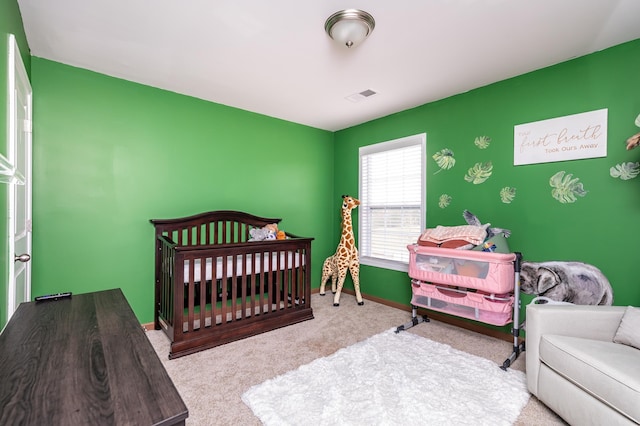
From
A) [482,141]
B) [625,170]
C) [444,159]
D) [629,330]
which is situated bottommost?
[629,330]

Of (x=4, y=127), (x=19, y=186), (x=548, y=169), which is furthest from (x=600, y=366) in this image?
(x=19, y=186)

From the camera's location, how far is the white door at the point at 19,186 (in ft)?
5.21

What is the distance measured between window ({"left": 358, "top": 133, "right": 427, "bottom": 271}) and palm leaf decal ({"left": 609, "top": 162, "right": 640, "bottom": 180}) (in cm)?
154

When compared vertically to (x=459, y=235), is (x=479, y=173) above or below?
above

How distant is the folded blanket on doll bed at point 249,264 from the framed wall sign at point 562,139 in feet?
7.48

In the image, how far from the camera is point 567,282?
239 centimetres

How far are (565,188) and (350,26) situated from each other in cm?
208

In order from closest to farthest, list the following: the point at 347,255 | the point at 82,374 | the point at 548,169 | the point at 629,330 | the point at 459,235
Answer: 1. the point at 82,374
2. the point at 629,330
3. the point at 548,169
4. the point at 459,235
5. the point at 347,255

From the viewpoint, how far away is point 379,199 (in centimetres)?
392

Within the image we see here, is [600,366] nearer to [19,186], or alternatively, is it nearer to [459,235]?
[459,235]

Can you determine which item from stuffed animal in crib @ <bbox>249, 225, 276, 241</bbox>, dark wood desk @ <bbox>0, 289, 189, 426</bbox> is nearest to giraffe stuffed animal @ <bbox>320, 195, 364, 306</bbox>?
stuffed animal in crib @ <bbox>249, 225, 276, 241</bbox>

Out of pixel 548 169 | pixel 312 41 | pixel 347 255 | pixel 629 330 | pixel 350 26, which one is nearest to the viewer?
pixel 629 330

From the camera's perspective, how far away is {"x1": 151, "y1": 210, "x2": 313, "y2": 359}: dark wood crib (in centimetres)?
245

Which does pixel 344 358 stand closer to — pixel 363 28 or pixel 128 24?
pixel 363 28
